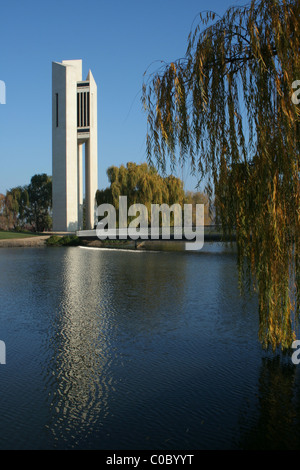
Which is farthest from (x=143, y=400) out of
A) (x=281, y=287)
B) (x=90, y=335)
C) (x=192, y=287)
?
(x=192, y=287)

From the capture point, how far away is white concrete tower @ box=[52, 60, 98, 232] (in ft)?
135

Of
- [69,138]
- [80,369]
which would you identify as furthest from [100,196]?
[80,369]

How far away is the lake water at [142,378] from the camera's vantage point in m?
3.43

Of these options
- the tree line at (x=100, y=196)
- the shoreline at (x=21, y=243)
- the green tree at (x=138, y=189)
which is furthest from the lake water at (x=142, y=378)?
the shoreline at (x=21, y=243)

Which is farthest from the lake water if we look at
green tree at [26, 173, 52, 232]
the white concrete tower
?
green tree at [26, 173, 52, 232]

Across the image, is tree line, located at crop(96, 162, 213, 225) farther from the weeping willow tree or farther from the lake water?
the weeping willow tree

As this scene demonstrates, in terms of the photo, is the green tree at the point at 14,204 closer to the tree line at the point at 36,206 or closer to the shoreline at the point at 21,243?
the tree line at the point at 36,206

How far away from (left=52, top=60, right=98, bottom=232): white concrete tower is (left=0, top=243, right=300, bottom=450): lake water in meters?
32.9

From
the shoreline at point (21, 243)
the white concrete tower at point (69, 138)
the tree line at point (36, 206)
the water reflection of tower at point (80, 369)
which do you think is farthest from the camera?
the tree line at point (36, 206)

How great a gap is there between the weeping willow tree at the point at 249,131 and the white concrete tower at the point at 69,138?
1457 inches

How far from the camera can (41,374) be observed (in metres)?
4.72

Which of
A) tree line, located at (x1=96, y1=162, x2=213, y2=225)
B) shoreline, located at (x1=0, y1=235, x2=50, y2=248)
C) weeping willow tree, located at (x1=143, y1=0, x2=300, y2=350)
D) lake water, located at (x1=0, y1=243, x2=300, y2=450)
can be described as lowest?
lake water, located at (x1=0, y1=243, x2=300, y2=450)

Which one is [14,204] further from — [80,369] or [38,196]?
[80,369]

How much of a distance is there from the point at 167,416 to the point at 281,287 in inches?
63.4
